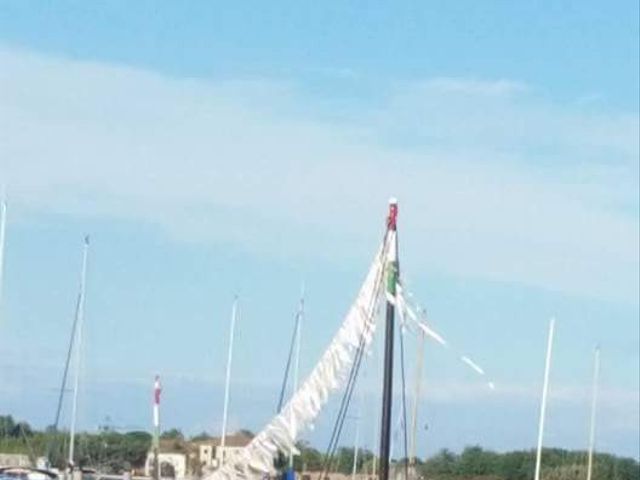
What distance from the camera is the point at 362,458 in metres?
78.1

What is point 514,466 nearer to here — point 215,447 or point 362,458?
point 215,447

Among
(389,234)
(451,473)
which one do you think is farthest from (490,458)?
(389,234)

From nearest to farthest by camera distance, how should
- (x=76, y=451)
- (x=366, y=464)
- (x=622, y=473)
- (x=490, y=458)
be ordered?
(x=366, y=464) < (x=76, y=451) < (x=622, y=473) < (x=490, y=458)

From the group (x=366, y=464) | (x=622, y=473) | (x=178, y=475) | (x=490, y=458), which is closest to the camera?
(x=366, y=464)

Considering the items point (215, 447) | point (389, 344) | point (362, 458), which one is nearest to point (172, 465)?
point (215, 447)

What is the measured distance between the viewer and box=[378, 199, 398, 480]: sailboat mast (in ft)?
77.0

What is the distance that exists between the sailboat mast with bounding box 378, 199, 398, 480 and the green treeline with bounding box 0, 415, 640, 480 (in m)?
47.2

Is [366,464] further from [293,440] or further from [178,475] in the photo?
[293,440]

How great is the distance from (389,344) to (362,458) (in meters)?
55.4

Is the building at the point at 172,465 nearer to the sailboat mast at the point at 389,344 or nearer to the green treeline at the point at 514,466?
the green treeline at the point at 514,466

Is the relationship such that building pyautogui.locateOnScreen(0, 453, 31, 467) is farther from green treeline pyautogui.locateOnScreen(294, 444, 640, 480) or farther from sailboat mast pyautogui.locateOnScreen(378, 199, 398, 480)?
sailboat mast pyautogui.locateOnScreen(378, 199, 398, 480)

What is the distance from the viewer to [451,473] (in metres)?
126

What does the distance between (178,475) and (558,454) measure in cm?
2407

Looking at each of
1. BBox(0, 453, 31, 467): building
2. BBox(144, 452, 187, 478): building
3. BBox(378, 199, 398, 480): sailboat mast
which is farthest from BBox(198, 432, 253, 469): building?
BBox(378, 199, 398, 480): sailboat mast
